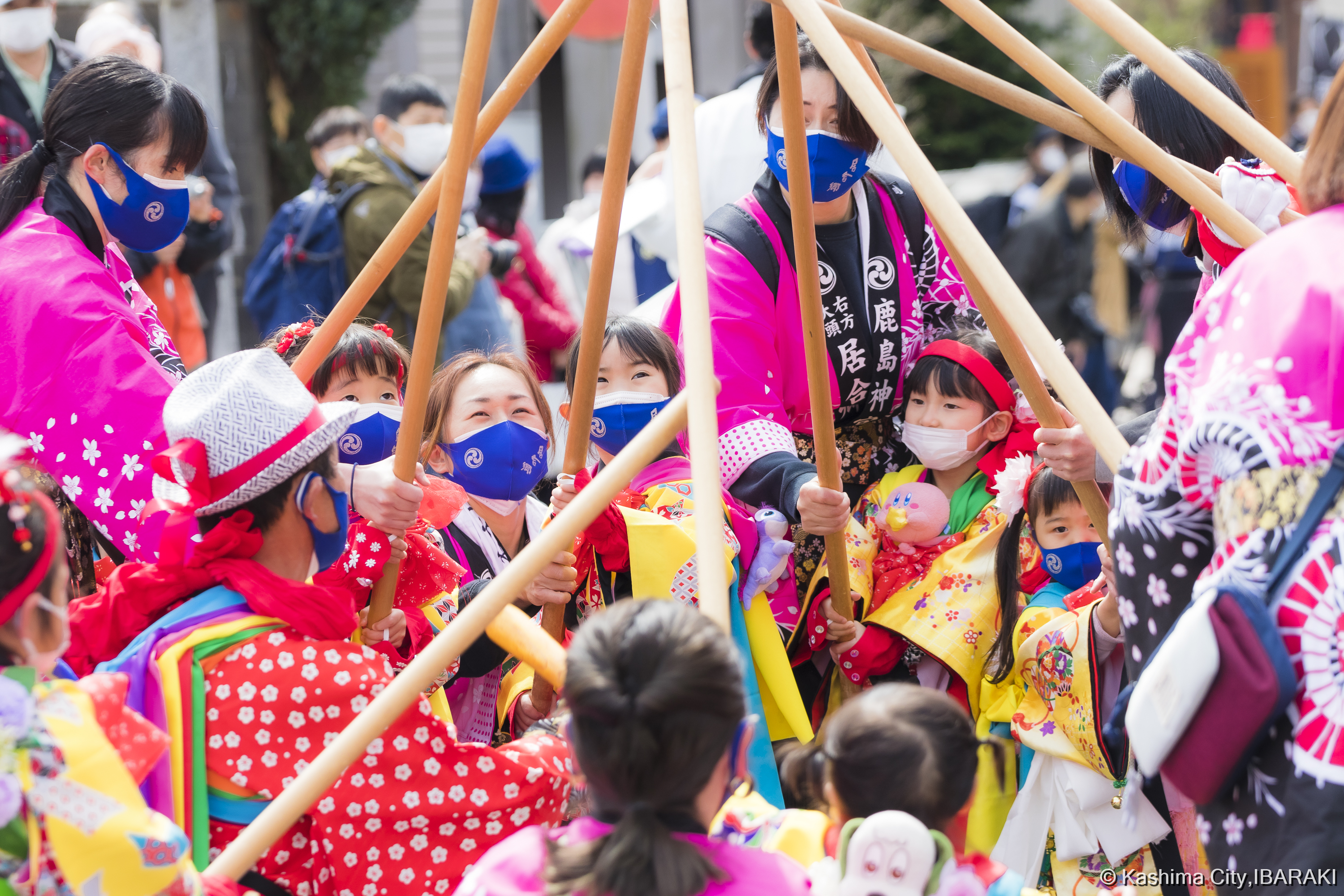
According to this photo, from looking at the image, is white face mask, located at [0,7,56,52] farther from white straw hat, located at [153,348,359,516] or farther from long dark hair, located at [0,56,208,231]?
white straw hat, located at [153,348,359,516]

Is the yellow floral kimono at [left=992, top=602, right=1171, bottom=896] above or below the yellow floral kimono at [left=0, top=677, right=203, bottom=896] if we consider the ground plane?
below

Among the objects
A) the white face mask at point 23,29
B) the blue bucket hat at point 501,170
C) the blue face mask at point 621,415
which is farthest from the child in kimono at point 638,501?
the blue bucket hat at point 501,170

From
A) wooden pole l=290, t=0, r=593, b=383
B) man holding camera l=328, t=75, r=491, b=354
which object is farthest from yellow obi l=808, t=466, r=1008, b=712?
man holding camera l=328, t=75, r=491, b=354

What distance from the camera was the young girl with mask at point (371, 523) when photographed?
2.77 meters

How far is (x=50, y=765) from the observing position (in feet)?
5.91

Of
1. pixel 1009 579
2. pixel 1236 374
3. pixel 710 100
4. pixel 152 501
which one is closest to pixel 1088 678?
pixel 1009 579

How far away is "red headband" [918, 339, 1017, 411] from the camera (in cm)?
322

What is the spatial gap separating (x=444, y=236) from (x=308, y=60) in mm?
8441

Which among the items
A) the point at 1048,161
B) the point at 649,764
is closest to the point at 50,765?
the point at 649,764

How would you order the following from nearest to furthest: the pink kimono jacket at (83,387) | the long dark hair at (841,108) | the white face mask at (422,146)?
the pink kimono jacket at (83,387), the long dark hair at (841,108), the white face mask at (422,146)

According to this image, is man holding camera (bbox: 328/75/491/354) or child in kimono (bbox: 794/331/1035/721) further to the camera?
man holding camera (bbox: 328/75/491/354)

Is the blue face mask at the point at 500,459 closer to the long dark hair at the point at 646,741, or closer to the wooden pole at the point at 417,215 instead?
the wooden pole at the point at 417,215

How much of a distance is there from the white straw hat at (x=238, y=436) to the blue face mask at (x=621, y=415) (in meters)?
0.90

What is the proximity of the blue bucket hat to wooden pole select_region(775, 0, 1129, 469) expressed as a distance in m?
5.28
